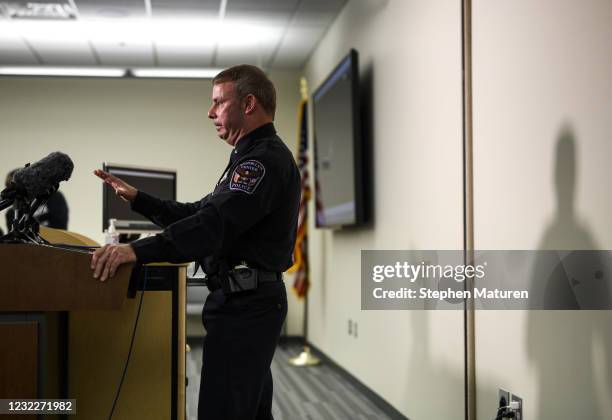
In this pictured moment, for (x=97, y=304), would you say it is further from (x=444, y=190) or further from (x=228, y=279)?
(x=444, y=190)

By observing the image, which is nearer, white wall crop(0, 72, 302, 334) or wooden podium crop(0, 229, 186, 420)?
wooden podium crop(0, 229, 186, 420)

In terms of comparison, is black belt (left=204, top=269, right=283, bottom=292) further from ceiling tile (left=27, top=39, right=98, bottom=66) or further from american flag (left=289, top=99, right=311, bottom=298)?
ceiling tile (left=27, top=39, right=98, bottom=66)

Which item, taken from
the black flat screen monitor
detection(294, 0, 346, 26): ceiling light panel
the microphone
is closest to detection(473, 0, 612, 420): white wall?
the microphone

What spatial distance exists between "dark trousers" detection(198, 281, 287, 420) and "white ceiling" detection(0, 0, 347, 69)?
3.47 meters

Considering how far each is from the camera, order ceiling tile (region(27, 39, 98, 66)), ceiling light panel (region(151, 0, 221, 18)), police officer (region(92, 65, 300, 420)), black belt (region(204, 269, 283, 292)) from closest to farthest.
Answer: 1. police officer (region(92, 65, 300, 420))
2. black belt (region(204, 269, 283, 292))
3. ceiling light panel (region(151, 0, 221, 18))
4. ceiling tile (region(27, 39, 98, 66))

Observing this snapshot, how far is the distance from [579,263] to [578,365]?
0.29 m

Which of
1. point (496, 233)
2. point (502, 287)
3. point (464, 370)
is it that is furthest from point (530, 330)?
point (464, 370)

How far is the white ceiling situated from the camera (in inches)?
203

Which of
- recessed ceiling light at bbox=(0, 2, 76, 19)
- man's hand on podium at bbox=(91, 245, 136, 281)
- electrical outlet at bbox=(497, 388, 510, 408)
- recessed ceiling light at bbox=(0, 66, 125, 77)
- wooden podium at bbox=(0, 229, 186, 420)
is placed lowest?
electrical outlet at bbox=(497, 388, 510, 408)

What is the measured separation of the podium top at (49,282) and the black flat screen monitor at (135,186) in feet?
6.63

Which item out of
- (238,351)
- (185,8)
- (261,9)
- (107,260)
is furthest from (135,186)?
(107,260)

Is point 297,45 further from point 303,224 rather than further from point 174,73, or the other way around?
point 303,224

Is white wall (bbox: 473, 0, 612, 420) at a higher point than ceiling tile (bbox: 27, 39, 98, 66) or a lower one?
lower

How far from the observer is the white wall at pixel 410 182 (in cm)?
316
